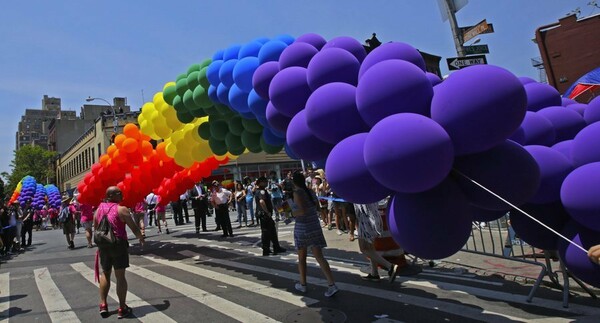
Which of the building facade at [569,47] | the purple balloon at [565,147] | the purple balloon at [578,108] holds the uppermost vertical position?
the building facade at [569,47]

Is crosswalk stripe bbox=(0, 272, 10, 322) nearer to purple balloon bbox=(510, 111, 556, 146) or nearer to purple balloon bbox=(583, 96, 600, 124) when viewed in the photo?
purple balloon bbox=(510, 111, 556, 146)

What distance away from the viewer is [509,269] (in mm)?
6734

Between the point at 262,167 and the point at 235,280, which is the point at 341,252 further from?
the point at 262,167

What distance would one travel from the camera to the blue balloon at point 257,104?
5.29 metres

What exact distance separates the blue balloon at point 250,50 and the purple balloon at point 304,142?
2.26 metres

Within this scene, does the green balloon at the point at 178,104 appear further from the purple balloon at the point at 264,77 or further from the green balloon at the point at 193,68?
the purple balloon at the point at 264,77

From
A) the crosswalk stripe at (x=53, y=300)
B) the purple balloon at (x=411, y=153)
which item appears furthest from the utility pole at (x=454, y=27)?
the crosswalk stripe at (x=53, y=300)

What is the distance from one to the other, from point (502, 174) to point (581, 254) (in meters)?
0.83

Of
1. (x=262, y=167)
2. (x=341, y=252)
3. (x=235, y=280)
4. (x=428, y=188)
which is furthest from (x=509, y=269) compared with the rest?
(x=262, y=167)

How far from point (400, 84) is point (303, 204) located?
3.30 metres

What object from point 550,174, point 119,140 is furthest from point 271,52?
point 119,140

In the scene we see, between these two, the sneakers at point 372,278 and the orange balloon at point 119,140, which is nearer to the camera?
the sneakers at point 372,278

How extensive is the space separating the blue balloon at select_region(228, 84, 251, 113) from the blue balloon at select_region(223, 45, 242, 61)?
0.74 meters

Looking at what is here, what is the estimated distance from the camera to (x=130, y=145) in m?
9.81
